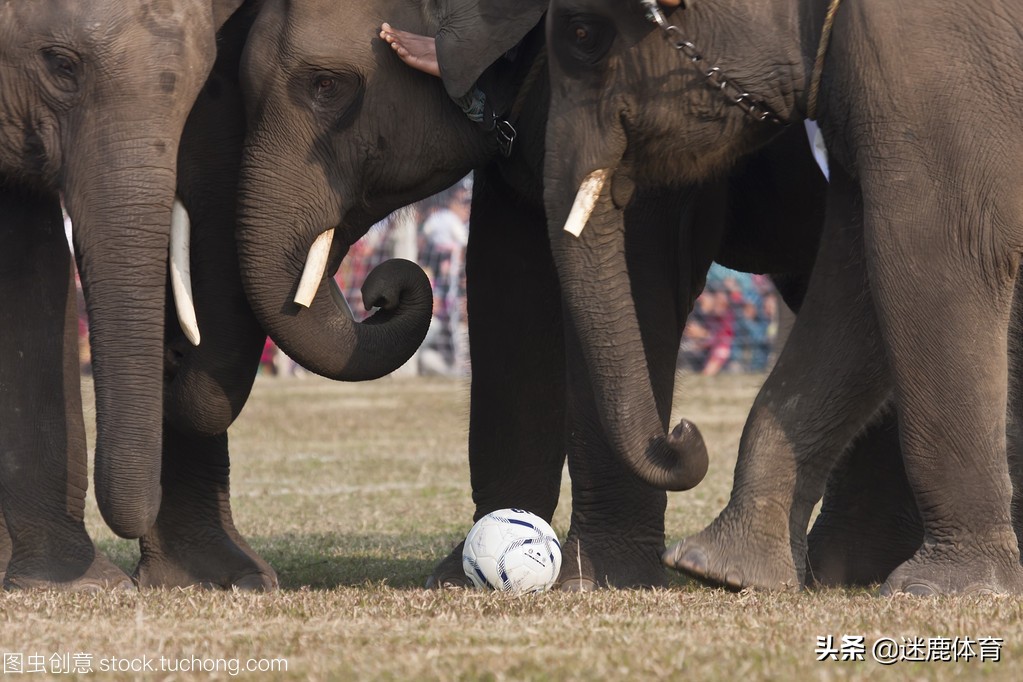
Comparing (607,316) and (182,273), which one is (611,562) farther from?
(182,273)

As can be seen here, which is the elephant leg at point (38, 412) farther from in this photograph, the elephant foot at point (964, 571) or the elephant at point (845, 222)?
the elephant foot at point (964, 571)

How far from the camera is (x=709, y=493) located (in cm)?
1030

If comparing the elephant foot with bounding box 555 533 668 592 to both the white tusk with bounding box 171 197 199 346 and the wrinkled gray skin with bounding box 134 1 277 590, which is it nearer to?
the wrinkled gray skin with bounding box 134 1 277 590

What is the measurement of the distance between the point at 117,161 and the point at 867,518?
313 cm

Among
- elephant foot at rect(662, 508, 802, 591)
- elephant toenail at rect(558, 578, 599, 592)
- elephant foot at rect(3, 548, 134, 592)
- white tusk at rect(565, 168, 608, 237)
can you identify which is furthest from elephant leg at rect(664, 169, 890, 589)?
elephant foot at rect(3, 548, 134, 592)

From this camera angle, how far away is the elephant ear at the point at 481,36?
6.27 meters

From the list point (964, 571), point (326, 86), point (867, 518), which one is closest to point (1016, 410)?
point (867, 518)

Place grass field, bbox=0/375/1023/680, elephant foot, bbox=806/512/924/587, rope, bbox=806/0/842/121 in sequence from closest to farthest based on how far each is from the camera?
grass field, bbox=0/375/1023/680 → rope, bbox=806/0/842/121 → elephant foot, bbox=806/512/924/587

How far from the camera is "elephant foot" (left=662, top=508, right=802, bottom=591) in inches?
218

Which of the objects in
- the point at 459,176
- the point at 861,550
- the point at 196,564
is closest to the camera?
the point at 196,564

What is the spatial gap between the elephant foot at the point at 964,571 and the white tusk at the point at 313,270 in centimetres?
212

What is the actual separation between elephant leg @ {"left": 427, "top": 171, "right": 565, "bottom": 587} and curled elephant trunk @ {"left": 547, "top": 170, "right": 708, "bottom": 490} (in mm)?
1006

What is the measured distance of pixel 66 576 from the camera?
6.11 m

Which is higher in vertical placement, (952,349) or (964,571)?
(952,349)
